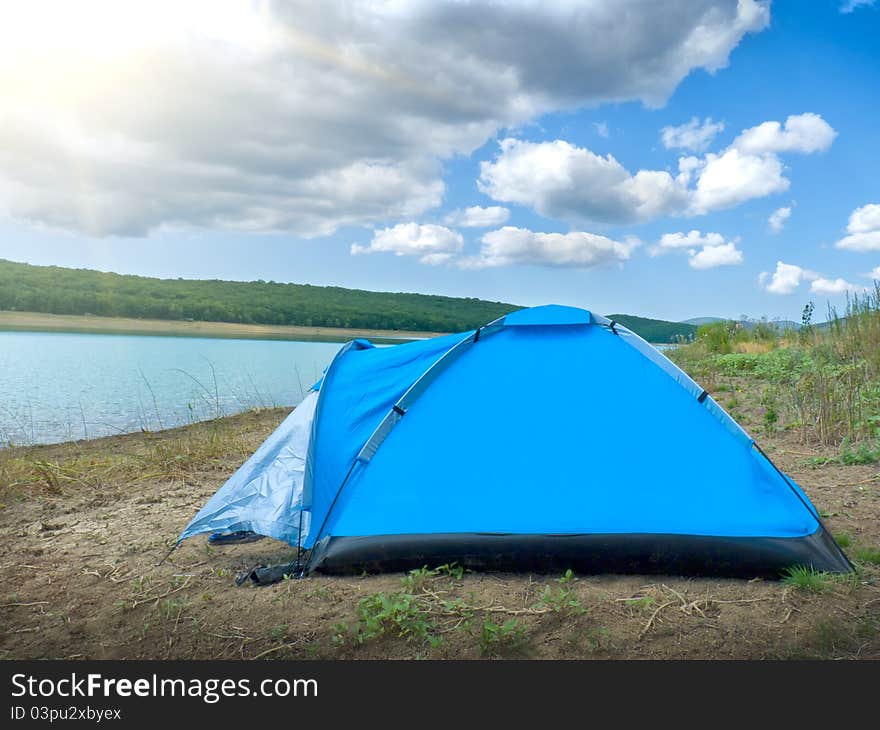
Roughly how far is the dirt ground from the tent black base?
0.29 feet

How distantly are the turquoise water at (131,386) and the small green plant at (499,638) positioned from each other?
510 cm

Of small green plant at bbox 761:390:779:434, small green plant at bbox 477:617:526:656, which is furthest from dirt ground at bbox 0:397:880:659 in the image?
small green plant at bbox 761:390:779:434

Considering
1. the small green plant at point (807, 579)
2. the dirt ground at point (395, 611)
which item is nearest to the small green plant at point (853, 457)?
the dirt ground at point (395, 611)

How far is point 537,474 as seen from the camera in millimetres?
4512

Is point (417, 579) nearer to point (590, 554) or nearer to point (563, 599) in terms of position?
point (563, 599)

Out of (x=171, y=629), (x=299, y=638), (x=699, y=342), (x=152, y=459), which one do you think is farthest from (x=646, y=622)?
(x=699, y=342)

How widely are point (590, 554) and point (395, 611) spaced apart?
1467 mm

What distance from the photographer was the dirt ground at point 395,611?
11.6 ft

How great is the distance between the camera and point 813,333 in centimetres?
1458

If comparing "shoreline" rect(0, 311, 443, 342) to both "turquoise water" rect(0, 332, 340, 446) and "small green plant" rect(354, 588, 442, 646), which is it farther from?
"small green plant" rect(354, 588, 442, 646)

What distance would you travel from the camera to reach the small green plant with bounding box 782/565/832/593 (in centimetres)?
408

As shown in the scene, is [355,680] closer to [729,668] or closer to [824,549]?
[729,668]

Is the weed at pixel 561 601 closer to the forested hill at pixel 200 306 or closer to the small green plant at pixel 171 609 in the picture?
the small green plant at pixel 171 609

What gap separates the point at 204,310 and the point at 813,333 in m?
34.8
